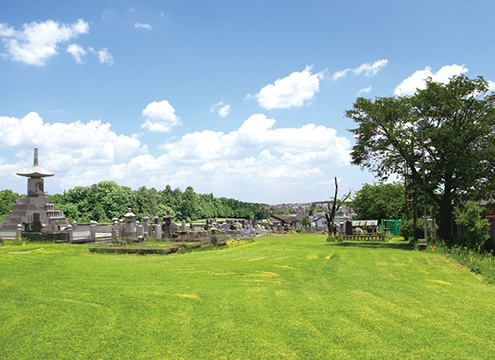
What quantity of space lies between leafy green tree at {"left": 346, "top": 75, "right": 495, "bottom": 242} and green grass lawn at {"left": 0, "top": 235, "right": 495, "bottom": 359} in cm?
1371

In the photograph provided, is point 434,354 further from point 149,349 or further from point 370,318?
point 149,349

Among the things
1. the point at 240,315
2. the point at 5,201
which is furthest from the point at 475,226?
the point at 5,201

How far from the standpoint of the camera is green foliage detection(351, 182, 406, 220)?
167ft

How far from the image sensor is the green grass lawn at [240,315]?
561cm

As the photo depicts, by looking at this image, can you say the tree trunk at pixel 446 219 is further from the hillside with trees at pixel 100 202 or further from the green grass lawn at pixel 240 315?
the hillside with trees at pixel 100 202

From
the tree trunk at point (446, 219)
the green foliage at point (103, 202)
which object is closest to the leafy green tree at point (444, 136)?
the tree trunk at point (446, 219)

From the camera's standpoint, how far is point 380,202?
51.5 metres

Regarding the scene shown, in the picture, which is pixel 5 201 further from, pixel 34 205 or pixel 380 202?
pixel 380 202

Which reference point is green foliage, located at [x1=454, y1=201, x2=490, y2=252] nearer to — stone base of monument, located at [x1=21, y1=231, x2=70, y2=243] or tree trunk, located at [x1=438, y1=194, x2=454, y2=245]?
tree trunk, located at [x1=438, y1=194, x2=454, y2=245]

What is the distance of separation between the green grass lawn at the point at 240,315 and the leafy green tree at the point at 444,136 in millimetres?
13706

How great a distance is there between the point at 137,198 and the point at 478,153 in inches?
2868

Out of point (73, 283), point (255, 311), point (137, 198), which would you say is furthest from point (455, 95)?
point (137, 198)

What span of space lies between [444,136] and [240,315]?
71.4 ft

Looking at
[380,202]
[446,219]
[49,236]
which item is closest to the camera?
[49,236]
